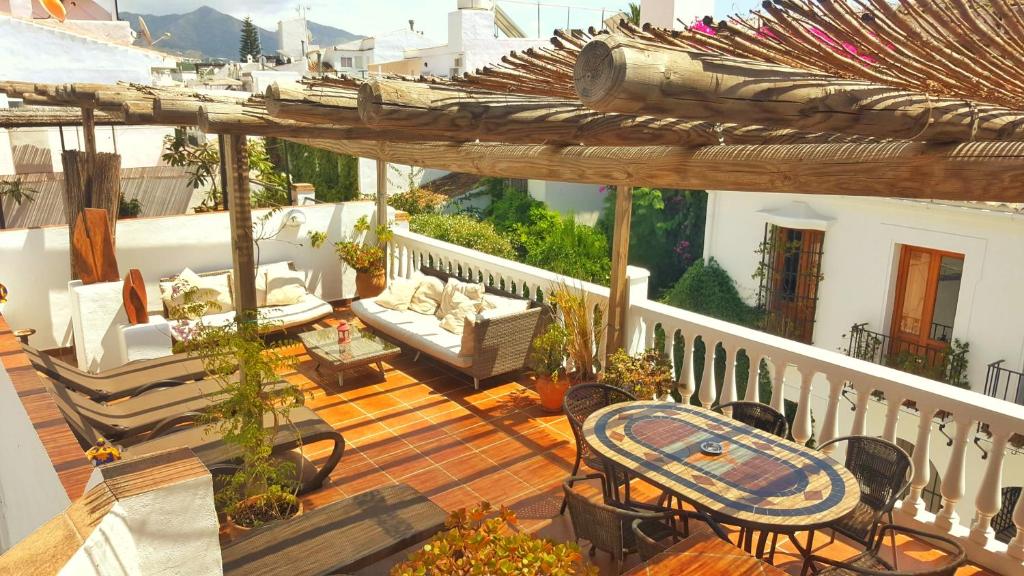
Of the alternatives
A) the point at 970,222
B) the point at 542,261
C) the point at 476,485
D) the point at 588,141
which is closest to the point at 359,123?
the point at 588,141

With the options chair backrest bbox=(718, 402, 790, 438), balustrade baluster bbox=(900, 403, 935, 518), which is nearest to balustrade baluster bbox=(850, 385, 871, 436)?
balustrade baluster bbox=(900, 403, 935, 518)

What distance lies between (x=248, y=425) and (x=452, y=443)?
1959mm

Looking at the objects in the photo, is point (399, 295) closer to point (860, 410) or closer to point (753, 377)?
point (753, 377)

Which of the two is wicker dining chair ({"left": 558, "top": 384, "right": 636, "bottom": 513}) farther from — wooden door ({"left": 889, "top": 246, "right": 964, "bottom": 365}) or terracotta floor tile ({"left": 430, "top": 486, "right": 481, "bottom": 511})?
wooden door ({"left": 889, "top": 246, "right": 964, "bottom": 365})

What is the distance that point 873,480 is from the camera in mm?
3969

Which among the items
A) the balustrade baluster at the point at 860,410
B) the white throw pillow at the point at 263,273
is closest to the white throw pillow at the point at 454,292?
the white throw pillow at the point at 263,273

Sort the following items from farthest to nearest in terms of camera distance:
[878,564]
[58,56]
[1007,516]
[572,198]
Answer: [572,198] → [58,56] → [1007,516] → [878,564]

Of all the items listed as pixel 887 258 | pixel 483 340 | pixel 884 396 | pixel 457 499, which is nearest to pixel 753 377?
pixel 884 396

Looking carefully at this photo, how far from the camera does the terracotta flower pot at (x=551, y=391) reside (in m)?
6.04

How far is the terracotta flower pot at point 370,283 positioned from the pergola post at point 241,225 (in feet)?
15.2

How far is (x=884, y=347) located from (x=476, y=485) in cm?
993

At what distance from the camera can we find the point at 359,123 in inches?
108

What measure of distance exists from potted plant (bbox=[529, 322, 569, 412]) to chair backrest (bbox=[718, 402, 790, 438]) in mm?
1773

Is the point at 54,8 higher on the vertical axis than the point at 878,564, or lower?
higher
